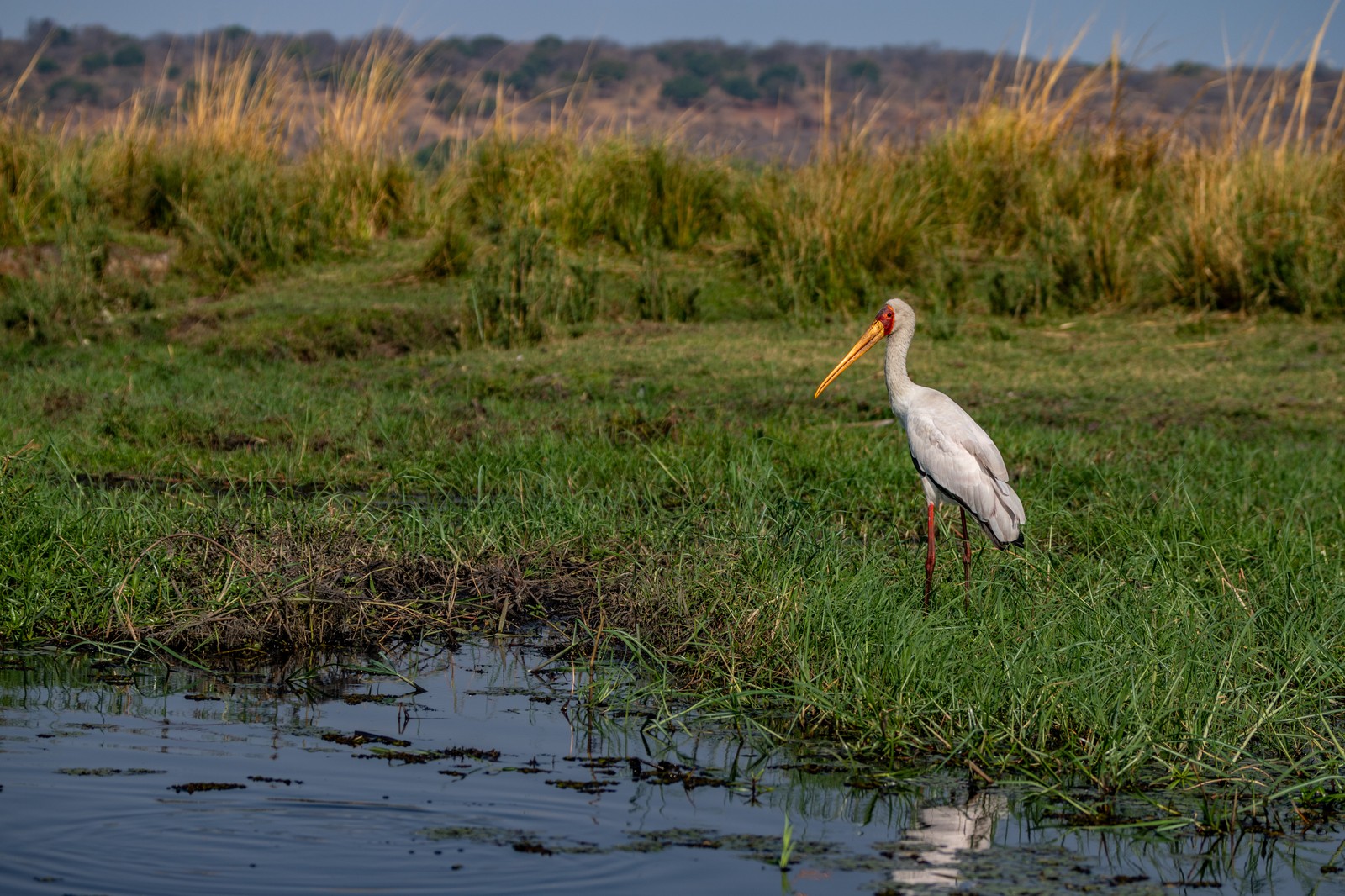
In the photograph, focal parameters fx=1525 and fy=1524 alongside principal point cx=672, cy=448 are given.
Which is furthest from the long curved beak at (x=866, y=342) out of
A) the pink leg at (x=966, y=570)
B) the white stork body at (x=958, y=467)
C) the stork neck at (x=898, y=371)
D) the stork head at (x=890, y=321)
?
the pink leg at (x=966, y=570)

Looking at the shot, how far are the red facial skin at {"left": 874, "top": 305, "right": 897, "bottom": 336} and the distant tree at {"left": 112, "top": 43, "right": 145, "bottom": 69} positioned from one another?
61.9 meters

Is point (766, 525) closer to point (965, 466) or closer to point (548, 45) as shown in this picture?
point (965, 466)

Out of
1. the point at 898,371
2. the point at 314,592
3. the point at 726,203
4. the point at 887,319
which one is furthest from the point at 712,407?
the point at 726,203

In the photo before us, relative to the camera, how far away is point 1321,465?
709 cm

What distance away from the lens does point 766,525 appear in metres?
5.65

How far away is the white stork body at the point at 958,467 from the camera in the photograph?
508 cm

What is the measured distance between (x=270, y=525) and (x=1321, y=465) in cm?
477

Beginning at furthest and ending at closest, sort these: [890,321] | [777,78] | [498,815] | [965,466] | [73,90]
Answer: [777,78]
[73,90]
[890,321]
[965,466]
[498,815]

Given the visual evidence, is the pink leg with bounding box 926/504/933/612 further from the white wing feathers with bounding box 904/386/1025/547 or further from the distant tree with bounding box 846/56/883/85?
the distant tree with bounding box 846/56/883/85

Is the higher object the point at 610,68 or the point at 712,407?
the point at 610,68

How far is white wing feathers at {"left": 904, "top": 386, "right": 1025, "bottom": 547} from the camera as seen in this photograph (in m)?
5.08

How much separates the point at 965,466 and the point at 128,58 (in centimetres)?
6331

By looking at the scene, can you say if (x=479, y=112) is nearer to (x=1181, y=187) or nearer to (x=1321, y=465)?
(x=1181, y=187)

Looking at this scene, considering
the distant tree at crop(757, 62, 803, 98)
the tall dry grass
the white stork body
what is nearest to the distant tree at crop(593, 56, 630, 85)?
the distant tree at crop(757, 62, 803, 98)
